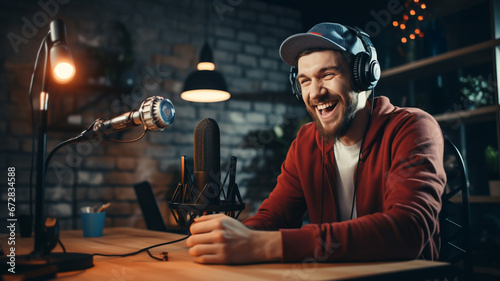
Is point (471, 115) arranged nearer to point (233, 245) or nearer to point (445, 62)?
point (445, 62)

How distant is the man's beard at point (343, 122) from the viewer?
58.4 inches

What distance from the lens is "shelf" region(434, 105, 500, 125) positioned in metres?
2.47

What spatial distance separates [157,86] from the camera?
3.71 metres

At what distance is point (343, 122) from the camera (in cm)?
149

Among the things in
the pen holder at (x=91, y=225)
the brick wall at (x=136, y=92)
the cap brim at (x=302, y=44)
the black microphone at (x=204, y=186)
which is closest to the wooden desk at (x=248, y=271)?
the black microphone at (x=204, y=186)

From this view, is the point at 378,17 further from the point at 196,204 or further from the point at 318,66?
the point at 196,204

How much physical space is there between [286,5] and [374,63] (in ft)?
11.0

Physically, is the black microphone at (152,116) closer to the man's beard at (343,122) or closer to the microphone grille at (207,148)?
the microphone grille at (207,148)

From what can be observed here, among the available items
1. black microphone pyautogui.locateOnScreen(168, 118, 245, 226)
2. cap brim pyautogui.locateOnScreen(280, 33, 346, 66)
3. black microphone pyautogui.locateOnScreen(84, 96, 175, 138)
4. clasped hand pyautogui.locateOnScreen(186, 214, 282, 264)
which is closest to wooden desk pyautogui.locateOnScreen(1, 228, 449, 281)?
clasped hand pyautogui.locateOnScreen(186, 214, 282, 264)

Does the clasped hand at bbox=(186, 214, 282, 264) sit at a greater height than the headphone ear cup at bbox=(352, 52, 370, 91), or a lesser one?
lesser

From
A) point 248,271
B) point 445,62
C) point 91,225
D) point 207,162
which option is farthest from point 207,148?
point 445,62

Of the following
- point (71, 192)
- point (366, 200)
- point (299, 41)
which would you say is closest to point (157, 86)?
point (71, 192)

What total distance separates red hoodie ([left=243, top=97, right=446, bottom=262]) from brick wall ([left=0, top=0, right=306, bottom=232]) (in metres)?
2.19

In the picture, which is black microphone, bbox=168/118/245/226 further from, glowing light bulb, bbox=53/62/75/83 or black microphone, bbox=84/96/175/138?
glowing light bulb, bbox=53/62/75/83
